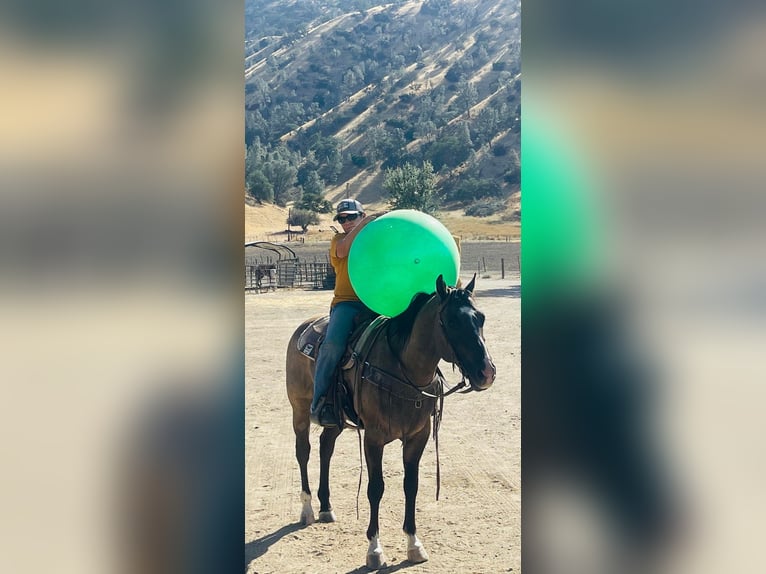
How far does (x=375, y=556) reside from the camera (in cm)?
567

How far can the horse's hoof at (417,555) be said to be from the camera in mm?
5758

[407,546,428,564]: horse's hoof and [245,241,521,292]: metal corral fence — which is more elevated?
[245,241,521,292]: metal corral fence

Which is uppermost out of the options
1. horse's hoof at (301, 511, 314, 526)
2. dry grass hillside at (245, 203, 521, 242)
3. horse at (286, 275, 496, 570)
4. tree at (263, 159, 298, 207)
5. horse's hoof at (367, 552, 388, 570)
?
tree at (263, 159, 298, 207)

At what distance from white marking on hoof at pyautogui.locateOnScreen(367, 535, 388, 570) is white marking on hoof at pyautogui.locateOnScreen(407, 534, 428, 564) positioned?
0.20 metres

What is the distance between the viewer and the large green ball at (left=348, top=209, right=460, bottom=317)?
5.01 metres

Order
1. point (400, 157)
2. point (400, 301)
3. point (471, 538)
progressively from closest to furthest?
point (400, 301), point (471, 538), point (400, 157)

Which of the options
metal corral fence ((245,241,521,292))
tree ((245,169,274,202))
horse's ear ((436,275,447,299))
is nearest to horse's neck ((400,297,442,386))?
horse's ear ((436,275,447,299))
